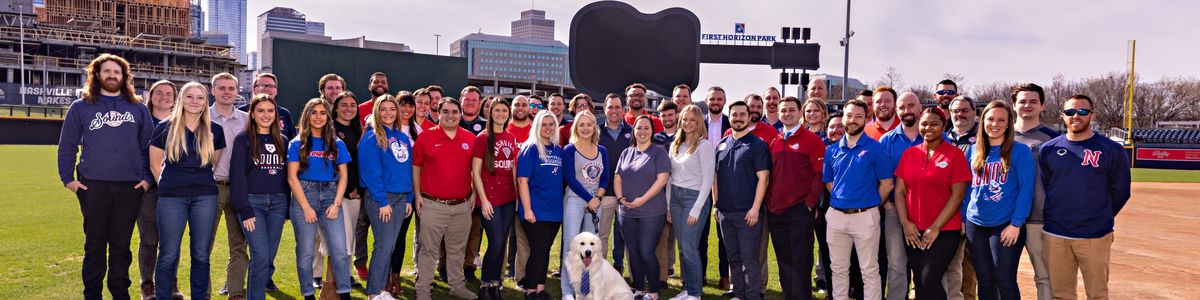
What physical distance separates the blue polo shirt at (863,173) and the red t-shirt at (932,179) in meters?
0.18

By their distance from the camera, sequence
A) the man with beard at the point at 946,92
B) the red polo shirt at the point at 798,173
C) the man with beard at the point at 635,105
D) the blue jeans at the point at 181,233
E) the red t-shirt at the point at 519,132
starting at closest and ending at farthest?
the blue jeans at the point at 181,233 → the red polo shirt at the point at 798,173 → the red t-shirt at the point at 519,132 → the man with beard at the point at 946,92 → the man with beard at the point at 635,105

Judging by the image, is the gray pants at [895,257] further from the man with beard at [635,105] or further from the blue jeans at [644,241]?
the man with beard at [635,105]

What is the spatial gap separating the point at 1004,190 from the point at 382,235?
4660mm

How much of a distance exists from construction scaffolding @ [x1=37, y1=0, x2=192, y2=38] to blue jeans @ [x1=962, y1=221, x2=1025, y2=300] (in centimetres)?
10086

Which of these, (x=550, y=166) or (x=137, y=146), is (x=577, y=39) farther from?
(x=137, y=146)

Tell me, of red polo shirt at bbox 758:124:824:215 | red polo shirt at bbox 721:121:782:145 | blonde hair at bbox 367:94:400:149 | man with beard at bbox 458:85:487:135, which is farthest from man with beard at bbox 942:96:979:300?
man with beard at bbox 458:85:487:135

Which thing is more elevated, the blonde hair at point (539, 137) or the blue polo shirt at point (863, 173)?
the blonde hair at point (539, 137)

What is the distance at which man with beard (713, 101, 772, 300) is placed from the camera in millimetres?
5914

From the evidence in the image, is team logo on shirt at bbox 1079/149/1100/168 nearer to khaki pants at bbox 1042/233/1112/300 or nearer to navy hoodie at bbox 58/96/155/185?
khaki pants at bbox 1042/233/1112/300

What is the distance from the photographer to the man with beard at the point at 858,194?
5453mm

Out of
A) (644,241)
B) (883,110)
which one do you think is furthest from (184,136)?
(883,110)

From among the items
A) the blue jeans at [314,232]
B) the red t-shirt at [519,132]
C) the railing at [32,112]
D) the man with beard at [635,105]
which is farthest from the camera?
the railing at [32,112]

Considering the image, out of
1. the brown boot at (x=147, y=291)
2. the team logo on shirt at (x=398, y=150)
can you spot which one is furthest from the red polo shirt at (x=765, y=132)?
the brown boot at (x=147, y=291)

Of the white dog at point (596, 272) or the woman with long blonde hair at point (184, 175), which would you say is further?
the white dog at point (596, 272)
